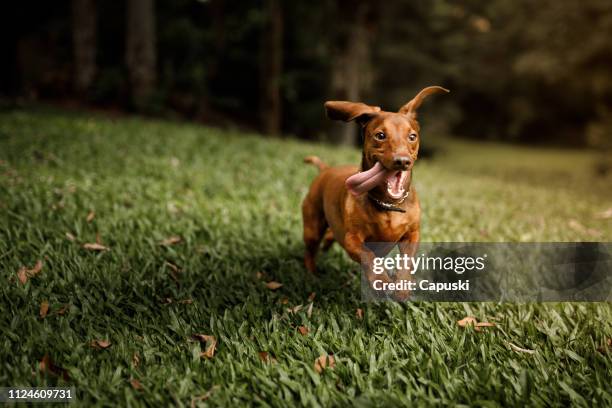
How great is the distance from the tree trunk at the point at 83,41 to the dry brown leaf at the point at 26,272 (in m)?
10.8

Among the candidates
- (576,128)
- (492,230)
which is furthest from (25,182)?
(576,128)

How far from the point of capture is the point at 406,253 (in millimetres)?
3104

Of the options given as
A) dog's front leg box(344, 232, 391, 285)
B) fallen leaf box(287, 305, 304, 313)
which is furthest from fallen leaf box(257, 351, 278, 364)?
dog's front leg box(344, 232, 391, 285)

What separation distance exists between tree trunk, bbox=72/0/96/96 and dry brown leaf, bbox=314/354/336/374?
12.5m

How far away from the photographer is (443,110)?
63.9 ft

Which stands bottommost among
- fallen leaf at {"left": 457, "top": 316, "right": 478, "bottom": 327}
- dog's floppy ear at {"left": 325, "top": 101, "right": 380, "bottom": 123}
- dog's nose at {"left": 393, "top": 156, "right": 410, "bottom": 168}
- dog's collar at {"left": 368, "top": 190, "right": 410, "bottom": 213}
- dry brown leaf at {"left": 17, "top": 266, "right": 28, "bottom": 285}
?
fallen leaf at {"left": 457, "top": 316, "right": 478, "bottom": 327}

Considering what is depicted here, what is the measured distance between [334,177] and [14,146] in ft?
19.5

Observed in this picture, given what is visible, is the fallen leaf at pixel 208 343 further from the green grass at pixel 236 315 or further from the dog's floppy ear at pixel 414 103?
the dog's floppy ear at pixel 414 103

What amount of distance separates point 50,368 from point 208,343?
83 centimetres

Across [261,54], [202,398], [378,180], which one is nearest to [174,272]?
[202,398]

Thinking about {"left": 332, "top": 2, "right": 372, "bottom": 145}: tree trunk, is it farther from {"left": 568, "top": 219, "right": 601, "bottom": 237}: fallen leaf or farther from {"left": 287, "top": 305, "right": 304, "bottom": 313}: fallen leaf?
{"left": 287, "top": 305, "right": 304, "bottom": 313}: fallen leaf

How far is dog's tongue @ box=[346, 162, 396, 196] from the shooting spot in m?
2.73

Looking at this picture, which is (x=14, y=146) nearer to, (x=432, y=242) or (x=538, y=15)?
(x=432, y=242)

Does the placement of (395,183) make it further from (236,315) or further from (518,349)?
(236,315)
